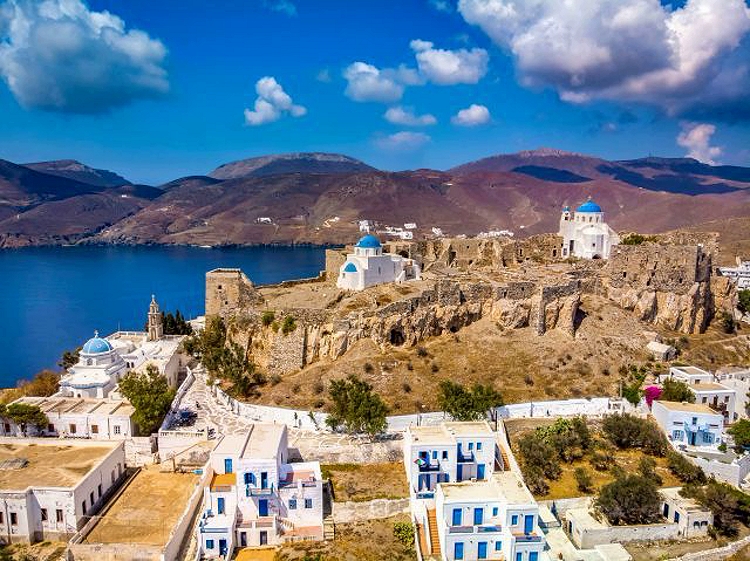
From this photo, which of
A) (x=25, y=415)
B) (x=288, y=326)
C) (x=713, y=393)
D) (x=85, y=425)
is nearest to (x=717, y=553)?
(x=713, y=393)

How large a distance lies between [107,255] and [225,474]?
13448cm

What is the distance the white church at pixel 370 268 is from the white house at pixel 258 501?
47.7 ft

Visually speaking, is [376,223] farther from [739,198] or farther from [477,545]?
[477,545]

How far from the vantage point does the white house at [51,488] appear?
21.8m

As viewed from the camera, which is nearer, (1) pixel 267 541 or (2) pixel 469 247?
(1) pixel 267 541

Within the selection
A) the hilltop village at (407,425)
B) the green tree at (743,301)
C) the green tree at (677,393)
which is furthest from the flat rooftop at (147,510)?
the green tree at (743,301)

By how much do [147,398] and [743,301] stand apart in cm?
3938

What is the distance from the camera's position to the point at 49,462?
79.5 ft

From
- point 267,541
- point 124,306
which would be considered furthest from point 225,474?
point 124,306

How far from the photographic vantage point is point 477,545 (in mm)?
20078

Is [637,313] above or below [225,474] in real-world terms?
Answer: above

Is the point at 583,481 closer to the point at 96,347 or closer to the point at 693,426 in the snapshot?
the point at 693,426

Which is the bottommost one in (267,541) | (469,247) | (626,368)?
(267,541)

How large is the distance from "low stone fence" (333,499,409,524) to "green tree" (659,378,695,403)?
1459cm
